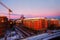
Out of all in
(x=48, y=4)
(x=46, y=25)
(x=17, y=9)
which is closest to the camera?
(x=17, y=9)

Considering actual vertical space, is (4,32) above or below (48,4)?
below

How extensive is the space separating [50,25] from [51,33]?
0.53 ft

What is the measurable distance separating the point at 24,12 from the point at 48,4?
57cm

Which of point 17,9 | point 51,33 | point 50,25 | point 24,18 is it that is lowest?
point 51,33

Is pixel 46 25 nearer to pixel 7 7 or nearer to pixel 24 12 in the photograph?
pixel 24 12

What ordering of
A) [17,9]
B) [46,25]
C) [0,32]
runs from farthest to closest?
[46,25], [17,9], [0,32]

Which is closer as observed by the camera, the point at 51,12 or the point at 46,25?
the point at 46,25

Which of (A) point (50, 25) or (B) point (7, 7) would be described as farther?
(A) point (50, 25)

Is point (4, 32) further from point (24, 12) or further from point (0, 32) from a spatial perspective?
point (24, 12)

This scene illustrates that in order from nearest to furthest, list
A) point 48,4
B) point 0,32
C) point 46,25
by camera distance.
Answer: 1. point 0,32
2. point 46,25
3. point 48,4

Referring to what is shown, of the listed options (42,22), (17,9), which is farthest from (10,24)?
(42,22)

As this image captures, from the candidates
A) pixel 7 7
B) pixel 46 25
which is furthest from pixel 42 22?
pixel 7 7

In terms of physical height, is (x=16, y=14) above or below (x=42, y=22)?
above

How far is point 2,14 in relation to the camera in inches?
78.5
